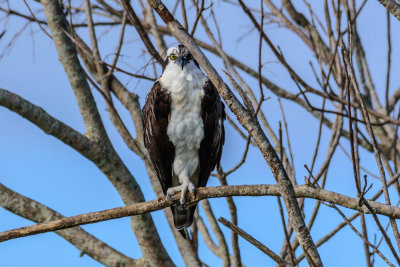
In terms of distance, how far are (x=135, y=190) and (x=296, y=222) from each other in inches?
107

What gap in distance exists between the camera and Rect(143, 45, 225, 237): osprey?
4797mm

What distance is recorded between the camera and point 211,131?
490 cm

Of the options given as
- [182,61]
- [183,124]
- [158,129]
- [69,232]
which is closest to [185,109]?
[183,124]

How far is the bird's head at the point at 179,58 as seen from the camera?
5.04 metres

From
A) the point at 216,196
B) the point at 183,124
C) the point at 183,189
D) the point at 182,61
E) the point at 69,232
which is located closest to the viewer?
the point at 216,196

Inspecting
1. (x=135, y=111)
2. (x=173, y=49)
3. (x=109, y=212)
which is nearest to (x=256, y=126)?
(x=109, y=212)

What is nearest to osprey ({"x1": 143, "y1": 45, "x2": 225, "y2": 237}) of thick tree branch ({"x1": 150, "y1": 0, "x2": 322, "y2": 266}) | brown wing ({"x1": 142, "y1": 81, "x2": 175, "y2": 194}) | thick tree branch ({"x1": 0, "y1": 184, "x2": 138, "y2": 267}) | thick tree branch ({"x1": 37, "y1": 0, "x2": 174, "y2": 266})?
brown wing ({"x1": 142, "y1": 81, "x2": 175, "y2": 194})

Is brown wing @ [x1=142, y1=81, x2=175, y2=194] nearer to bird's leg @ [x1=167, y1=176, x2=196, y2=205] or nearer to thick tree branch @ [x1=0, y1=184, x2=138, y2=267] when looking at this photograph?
bird's leg @ [x1=167, y1=176, x2=196, y2=205]

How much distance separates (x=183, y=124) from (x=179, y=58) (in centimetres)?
66

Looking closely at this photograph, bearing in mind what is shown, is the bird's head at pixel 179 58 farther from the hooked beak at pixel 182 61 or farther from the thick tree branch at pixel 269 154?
the thick tree branch at pixel 269 154

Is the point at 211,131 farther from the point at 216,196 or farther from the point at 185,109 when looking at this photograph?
the point at 216,196

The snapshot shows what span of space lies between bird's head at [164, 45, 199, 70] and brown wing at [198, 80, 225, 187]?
31 centimetres

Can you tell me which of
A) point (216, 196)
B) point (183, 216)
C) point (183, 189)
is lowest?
point (216, 196)

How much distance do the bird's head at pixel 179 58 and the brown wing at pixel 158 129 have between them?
0.85 ft
